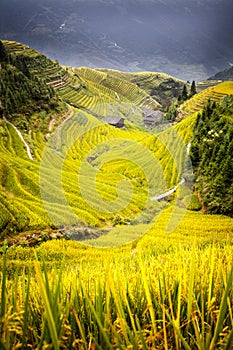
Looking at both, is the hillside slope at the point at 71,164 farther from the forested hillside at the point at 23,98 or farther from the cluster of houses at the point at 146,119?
the cluster of houses at the point at 146,119

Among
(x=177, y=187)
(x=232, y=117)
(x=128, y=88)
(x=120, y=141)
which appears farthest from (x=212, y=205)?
(x=128, y=88)

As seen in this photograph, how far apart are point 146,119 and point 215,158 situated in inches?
4128

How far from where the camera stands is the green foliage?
25000mm

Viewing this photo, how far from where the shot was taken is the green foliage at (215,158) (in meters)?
25.0

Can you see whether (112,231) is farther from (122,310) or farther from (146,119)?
(146,119)

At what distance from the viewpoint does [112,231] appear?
18.5m

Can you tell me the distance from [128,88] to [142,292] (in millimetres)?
189116

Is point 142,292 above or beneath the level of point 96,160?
above

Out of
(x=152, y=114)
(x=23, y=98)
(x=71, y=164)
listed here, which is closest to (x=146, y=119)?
(x=152, y=114)

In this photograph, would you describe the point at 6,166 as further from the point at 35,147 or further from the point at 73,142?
the point at 73,142

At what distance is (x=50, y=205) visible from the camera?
20.0 metres

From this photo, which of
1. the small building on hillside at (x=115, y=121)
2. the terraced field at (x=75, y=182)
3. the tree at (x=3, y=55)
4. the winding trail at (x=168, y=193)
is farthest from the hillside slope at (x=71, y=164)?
the small building on hillside at (x=115, y=121)

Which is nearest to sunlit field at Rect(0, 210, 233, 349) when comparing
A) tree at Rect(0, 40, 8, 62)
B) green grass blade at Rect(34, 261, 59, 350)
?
green grass blade at Rect(34, 261, 59, 350)

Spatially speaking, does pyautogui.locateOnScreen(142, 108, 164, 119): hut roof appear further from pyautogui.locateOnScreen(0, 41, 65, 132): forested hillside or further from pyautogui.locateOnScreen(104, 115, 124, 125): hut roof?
pyautogui.locateOnScreen(0, 41, 65, 132): forested hillside
